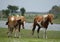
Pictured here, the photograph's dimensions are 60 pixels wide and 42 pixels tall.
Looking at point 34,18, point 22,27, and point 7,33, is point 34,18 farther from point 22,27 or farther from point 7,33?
point 7,33

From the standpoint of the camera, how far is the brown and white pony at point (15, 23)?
4.57m

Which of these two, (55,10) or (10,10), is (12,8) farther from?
(55,10)

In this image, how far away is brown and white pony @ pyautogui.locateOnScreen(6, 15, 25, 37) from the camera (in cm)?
457

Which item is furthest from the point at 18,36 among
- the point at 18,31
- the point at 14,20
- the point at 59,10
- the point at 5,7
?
the point at 59,10

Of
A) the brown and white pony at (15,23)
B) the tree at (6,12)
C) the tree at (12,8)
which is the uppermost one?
the tree at (12,8)

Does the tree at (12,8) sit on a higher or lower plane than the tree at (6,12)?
higher

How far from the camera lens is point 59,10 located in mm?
4641

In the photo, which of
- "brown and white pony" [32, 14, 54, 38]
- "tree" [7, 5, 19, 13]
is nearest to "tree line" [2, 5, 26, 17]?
"tree" [7, 5, 19, 13]

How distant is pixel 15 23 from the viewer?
462cm

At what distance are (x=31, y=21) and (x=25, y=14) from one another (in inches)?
8.8

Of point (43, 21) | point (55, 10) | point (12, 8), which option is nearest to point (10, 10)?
point (12, 8)

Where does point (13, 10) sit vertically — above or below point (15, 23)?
above

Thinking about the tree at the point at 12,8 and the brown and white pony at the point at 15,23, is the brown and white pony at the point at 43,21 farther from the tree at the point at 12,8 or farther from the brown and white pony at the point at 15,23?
the tree at the point at 12,8

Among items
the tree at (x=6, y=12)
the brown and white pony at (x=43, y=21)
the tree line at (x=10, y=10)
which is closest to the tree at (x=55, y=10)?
the brown and white pony at (x=43, y=21)
